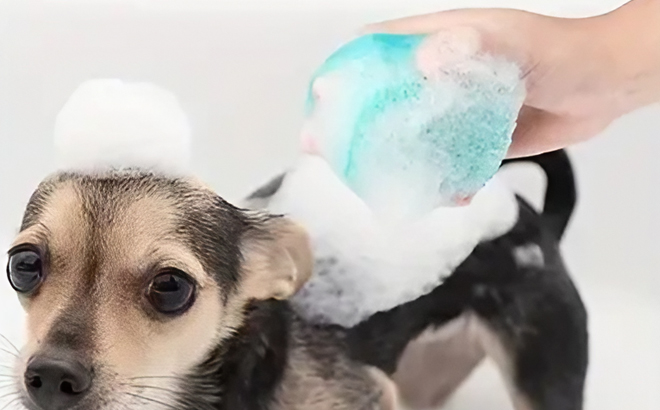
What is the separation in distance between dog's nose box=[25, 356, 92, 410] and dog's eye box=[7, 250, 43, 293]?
82mm

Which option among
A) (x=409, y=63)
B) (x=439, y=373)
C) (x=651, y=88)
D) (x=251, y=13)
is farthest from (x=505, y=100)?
(x=251, y=13)

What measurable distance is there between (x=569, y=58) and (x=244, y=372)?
0.45 metres

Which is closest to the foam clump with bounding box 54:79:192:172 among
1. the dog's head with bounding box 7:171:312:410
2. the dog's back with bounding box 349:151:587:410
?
the dog's head with bounding box 7:171:312:410

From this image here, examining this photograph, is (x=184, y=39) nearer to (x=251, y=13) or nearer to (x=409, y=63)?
(x=251, y=13)

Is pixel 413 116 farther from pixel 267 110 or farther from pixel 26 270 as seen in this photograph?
pixel 267 110

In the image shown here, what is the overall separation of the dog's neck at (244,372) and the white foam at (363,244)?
65 mm

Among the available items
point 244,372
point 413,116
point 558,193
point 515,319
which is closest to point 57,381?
point 244,372

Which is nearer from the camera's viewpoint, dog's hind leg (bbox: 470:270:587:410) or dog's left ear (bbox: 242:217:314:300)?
dog's left ear (bbox: 242:217:314:300)

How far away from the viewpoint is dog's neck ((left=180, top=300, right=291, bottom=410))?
0.88 metres

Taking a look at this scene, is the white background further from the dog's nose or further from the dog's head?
the dog's nose

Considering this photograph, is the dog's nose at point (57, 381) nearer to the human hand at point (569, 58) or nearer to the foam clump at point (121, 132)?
the foam clump at point (121, 132)

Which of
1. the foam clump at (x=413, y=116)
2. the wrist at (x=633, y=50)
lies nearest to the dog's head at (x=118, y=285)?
the foam clump at (x=413, y=116)

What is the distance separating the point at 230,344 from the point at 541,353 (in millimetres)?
384

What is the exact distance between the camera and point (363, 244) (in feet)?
3.32
